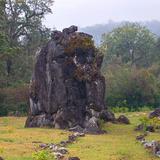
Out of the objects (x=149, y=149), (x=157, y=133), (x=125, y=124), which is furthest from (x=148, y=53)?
(x=149, y=149)

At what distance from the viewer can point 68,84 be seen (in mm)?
41156

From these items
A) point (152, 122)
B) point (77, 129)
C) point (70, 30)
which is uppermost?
point (70, 30)

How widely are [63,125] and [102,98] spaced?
4119mm

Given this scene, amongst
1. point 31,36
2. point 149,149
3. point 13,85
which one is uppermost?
point 31,36

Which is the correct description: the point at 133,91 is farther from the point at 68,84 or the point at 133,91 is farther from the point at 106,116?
the point at 68,84

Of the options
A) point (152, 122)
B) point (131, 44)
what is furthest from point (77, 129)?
point (131, 44)

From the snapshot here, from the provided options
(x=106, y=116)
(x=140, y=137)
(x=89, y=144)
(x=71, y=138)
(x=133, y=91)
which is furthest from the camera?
(x=133, y=91)

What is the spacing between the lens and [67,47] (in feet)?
137

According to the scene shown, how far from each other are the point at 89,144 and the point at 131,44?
8349cm

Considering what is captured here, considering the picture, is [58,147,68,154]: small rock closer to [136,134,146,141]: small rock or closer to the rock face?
[136,134,146,141]: small rock

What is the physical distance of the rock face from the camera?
132 feet

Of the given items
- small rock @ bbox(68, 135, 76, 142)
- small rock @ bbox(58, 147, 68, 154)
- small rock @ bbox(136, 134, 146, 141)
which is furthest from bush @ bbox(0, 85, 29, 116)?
small rock @ bbox(58, 147, 68, 154)

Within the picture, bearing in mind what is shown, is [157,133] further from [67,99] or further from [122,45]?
[122,45]

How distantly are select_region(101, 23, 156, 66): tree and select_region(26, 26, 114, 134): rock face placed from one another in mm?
63755
